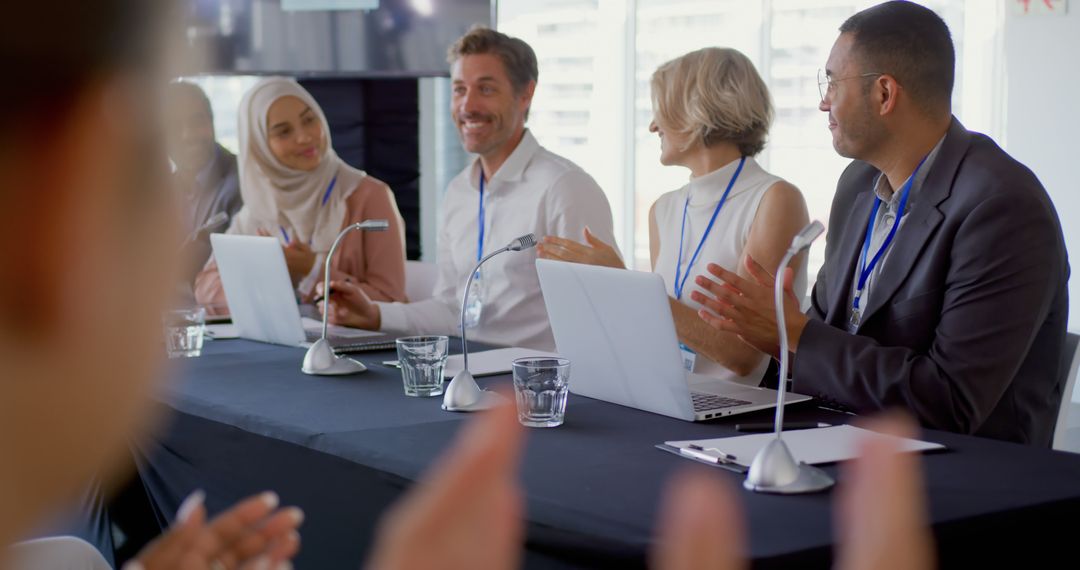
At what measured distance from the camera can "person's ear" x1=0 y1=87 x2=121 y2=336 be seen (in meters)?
0.23

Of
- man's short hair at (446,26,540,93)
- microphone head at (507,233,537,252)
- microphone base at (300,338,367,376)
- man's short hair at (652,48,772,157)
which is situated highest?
man's short hair at (446,26,540,93)

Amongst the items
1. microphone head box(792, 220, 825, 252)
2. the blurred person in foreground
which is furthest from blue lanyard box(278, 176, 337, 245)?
the blurred person in foreground

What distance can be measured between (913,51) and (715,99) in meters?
0.75

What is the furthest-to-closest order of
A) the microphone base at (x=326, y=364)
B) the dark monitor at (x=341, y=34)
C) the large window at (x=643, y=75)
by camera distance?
the large window at (x=643, y=75) → the dark monitor at (x=341, y=34) → the microphone base at (x=326, y=364)

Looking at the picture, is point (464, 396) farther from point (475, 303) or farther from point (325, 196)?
point (325, 196)

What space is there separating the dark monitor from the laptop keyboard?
3148 millimetres

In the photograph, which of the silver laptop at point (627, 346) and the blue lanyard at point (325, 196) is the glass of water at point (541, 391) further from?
the blue lanyard at point (325, 196)

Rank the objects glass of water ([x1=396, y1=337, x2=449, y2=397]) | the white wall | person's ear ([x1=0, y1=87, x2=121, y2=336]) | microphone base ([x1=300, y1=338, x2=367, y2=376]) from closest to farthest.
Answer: person's ear ([x1=0, y1=87, x2=121, y2=336]), glass of water ([x1=396, y1=337, x2=449, y2=397]), microphone base ([x1=300, y1=338, x2=367, y2=376]), the white wall

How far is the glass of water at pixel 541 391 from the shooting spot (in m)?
1.95

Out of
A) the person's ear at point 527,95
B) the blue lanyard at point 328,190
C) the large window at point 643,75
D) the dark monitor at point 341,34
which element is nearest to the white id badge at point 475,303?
the person's ear at point 527,95

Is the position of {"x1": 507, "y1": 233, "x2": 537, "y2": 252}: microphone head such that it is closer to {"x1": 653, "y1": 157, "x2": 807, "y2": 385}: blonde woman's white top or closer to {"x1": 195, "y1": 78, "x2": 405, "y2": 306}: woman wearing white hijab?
{"x1": 653, "y1": 157, "x2": 807, "y2": 385}: blonde woman's white top

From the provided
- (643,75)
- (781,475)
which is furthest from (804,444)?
(643,75)

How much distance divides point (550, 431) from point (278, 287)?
129cm

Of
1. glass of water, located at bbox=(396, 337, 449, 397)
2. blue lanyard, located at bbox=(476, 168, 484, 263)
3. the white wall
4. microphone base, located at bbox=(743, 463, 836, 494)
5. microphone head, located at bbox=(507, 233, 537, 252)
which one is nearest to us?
microphone base, located at bbox=(743, 463, 836, 494)
